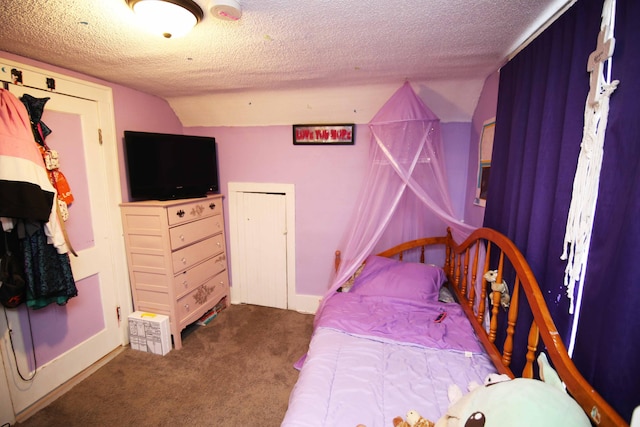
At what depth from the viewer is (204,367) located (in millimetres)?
2359

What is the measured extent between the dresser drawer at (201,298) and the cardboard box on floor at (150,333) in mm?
149

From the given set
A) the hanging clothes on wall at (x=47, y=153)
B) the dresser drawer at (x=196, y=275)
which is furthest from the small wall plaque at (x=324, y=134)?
the hanging clothes on wall at (x=47, y=153)

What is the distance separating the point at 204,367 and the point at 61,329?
113cm

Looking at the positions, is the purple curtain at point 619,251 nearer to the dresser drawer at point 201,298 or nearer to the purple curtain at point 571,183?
the purple curtain at point 571,183

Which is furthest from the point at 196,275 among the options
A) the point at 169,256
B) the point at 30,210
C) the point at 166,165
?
Result: the point at 30,210

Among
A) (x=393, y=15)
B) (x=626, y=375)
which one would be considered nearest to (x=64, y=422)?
(x=626, y=375)

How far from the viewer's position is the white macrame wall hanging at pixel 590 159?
3.00ft

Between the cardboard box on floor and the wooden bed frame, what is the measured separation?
8.18ft

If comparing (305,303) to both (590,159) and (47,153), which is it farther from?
(590,159)

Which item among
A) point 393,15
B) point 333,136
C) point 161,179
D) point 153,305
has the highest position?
point 393,15

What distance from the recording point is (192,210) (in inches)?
108

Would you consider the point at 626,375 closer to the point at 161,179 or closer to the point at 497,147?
the point at 497,147

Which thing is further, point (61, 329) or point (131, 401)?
point (61, 329)

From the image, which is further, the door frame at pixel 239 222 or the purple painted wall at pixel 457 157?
the door frame at pixel 239 222
